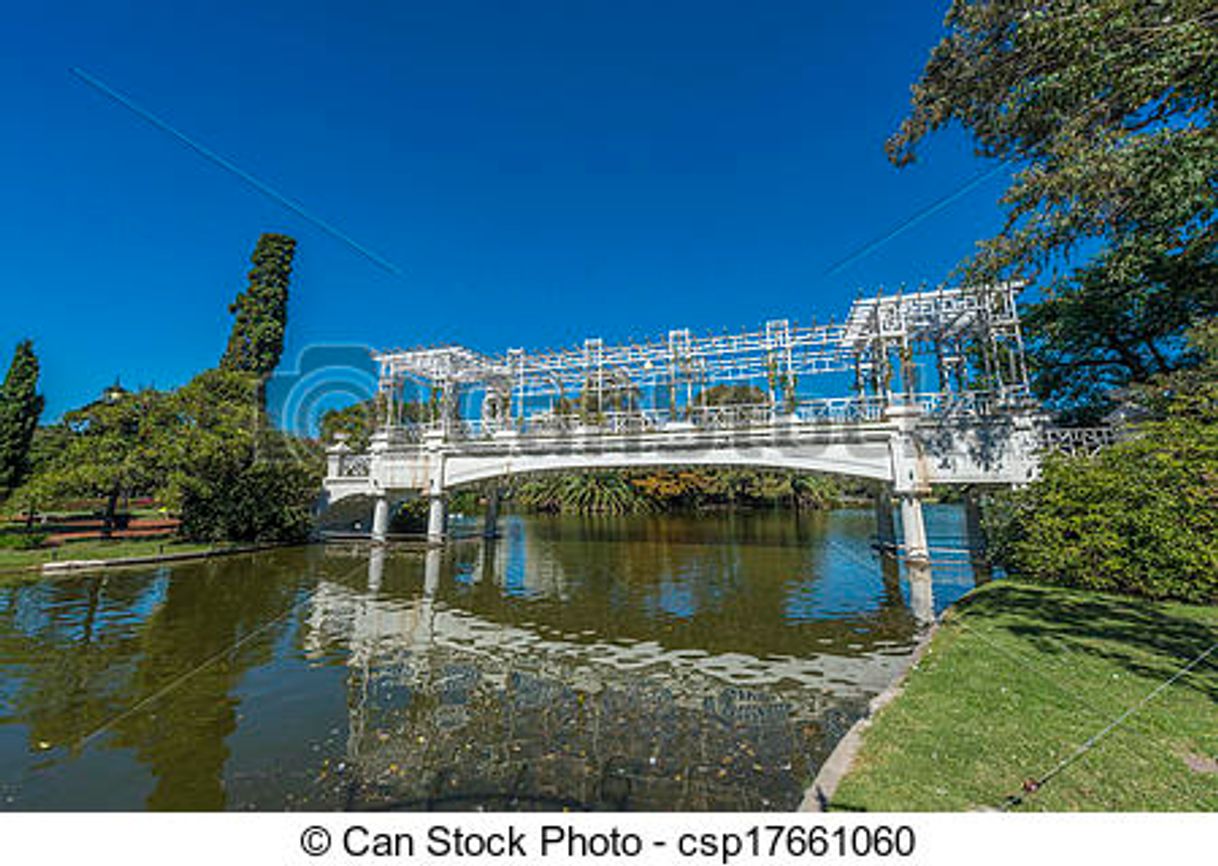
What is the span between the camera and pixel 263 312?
38781 mm

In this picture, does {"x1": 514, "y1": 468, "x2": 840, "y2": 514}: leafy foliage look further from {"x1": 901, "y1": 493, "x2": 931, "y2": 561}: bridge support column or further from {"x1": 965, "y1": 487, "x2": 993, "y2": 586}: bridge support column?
{"x1": 901, "y1": 493, "x2": 931, "y2": 561}: bridge support column

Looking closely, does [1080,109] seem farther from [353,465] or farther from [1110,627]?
[353,465]

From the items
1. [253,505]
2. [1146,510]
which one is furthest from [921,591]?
[253,505]

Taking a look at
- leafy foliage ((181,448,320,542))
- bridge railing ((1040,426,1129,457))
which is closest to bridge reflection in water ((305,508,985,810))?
bridge railing ((1040,426,1129,457))

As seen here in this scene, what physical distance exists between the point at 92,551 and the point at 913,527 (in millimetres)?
30774

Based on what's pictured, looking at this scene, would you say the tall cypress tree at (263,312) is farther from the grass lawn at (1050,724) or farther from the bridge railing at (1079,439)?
the bridge railing at (1079,439)

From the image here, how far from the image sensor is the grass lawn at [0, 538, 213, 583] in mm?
17078

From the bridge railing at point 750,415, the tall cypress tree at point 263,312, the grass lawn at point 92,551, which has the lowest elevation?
the grass lawn at point 92,551

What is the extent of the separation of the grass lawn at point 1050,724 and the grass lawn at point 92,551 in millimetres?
23980

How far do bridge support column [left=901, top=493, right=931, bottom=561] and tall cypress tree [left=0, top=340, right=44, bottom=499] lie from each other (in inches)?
1916

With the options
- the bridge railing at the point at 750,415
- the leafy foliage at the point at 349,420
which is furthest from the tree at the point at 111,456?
the leafy foliage at the point at 349,420

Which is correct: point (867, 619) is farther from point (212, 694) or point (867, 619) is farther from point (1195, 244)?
point (212, 694)

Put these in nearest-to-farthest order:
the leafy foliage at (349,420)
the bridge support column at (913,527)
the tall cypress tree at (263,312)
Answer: the bridge support column at (913,527), the tall cypress tree at (263,312), the leafy foliage at (349,420)

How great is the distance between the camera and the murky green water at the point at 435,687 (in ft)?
16.7
